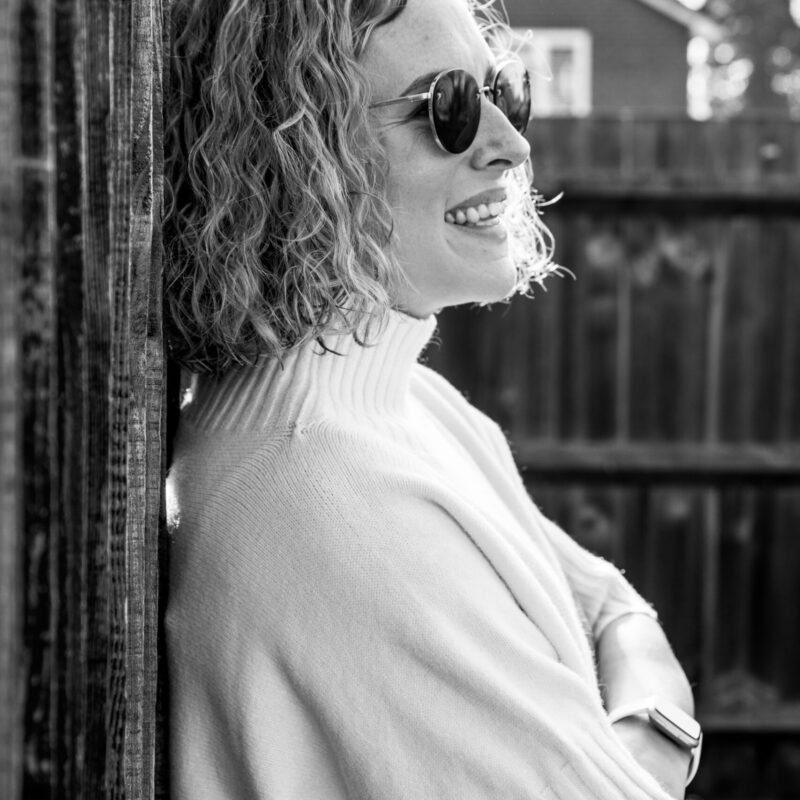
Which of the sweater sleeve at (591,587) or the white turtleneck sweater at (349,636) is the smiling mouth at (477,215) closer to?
the white turtleneck sweater at (349,636)

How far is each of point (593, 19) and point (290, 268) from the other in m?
11.3

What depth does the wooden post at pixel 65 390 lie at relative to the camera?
1.83ft

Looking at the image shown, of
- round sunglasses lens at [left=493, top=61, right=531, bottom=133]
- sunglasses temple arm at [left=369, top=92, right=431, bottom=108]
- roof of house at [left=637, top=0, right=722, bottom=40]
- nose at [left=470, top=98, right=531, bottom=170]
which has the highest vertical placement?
roof of house at [left=637, top=0, right=722, bottom=40]

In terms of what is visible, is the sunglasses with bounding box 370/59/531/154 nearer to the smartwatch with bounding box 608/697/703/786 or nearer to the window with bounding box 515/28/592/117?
the smartwatch with bounding box 608/697/703/786

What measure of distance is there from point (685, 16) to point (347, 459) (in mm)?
11538

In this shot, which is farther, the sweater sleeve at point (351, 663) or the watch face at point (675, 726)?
the watch face at point (675, 726)

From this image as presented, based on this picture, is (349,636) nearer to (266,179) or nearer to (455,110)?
→ (266,179)

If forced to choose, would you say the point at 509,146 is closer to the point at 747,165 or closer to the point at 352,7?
the point at 352,7

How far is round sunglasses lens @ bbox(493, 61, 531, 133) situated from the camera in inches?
56.9

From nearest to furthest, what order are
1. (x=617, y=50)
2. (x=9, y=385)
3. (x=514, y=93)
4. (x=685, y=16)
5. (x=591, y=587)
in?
(x=9, y=385) → (x=514, y=93) → (x=591, y=587) → (x=685, y=16) → (x=617, y=50)

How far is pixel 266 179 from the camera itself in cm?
124

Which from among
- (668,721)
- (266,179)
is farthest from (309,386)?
(668,721)

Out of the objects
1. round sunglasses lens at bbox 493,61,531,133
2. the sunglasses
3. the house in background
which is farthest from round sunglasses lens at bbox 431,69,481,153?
the house in background

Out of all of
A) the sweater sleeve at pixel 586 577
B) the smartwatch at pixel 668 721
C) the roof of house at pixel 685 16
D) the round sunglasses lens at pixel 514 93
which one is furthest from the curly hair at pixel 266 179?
the roof of house at pixel 685 16
